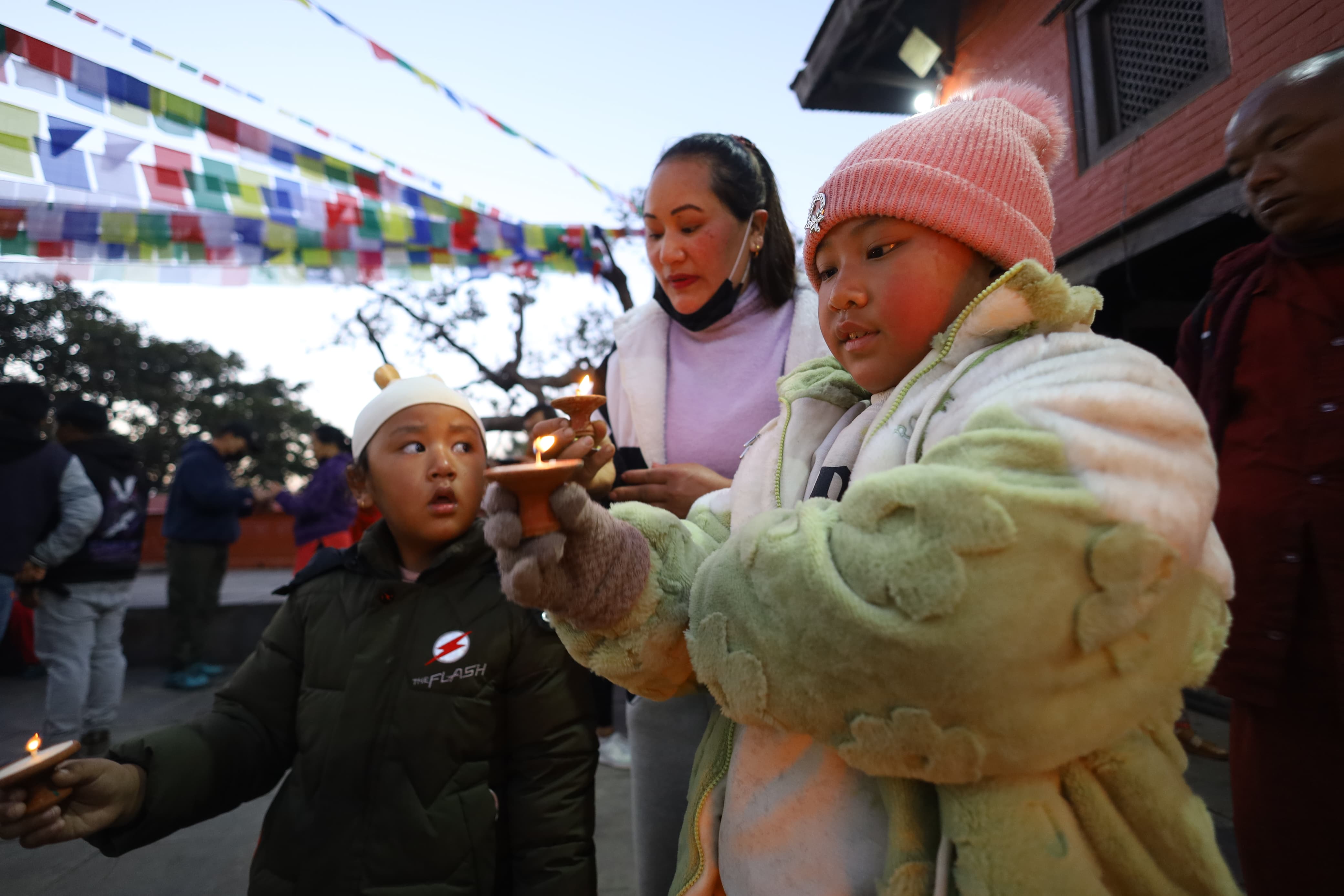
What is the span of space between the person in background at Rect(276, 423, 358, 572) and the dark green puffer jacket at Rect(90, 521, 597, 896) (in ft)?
13.4

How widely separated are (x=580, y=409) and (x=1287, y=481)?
1.77 meters

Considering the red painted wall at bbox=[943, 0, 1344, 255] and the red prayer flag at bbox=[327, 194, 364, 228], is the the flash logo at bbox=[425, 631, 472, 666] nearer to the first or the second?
the red painted wall at bbox=[943, 0, 1344, 255]

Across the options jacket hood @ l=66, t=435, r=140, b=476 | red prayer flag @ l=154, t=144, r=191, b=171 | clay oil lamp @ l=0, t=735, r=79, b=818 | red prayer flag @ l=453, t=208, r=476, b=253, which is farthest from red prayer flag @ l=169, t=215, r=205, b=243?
clay oil lamp @ l=0, t=735, r=79, b=818

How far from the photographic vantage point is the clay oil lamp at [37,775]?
116cm

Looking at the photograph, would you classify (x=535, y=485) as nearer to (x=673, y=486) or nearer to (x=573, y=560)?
(x=573, y=560)

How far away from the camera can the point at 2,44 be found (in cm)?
294

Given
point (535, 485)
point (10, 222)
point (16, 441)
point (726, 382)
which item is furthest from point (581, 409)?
point (16, 441)

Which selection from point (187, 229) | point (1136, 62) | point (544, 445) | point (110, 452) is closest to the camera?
point (544, 445)

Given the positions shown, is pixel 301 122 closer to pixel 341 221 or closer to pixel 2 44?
pixel 341 221

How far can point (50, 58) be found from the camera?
3.09 metres

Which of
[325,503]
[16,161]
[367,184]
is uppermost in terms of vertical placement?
[367,184]

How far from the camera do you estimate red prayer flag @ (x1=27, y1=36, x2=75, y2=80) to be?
9.95ft

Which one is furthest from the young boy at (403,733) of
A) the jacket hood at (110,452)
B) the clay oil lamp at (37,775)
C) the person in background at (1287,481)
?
the jacket hood at (110,452)

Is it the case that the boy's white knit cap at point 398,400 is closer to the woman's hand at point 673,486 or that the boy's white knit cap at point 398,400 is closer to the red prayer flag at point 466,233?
the woman's hand at point 673,486
